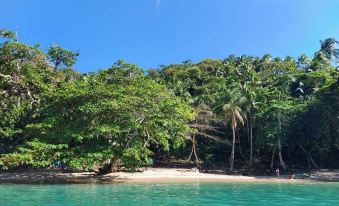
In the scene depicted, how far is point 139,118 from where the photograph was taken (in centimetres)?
3394

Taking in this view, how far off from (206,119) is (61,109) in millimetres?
17814

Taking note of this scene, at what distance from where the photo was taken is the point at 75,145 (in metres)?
35.2

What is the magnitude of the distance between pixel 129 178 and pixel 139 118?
5913mm

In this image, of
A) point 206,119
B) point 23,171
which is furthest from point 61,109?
point 206,119

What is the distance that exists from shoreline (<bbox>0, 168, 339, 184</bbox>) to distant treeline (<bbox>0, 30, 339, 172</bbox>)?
1.17 metres

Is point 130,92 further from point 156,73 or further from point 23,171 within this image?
point 156,73

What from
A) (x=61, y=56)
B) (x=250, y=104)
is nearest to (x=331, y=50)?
(x=250, y=104)

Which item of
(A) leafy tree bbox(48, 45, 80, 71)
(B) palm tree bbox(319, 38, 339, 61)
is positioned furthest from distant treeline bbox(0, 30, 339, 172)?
(B) palm tree bbox(319, 38, 339, 61)

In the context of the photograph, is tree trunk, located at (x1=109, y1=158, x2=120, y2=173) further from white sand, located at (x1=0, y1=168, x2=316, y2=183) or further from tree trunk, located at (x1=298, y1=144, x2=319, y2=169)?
tree trunk, located at (x1=298, y1=144, x2=319, y2=169)

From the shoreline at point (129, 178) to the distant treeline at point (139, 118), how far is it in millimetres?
1171

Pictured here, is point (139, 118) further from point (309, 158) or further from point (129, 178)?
point (309, 158)

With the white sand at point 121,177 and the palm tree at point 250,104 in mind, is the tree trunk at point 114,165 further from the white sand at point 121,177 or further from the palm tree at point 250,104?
the palm tree at point 250,104

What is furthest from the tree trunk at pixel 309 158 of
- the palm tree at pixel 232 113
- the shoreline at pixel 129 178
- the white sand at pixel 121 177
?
the palm tree at pixel 232 113

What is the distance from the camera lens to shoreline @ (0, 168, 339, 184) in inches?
1340
